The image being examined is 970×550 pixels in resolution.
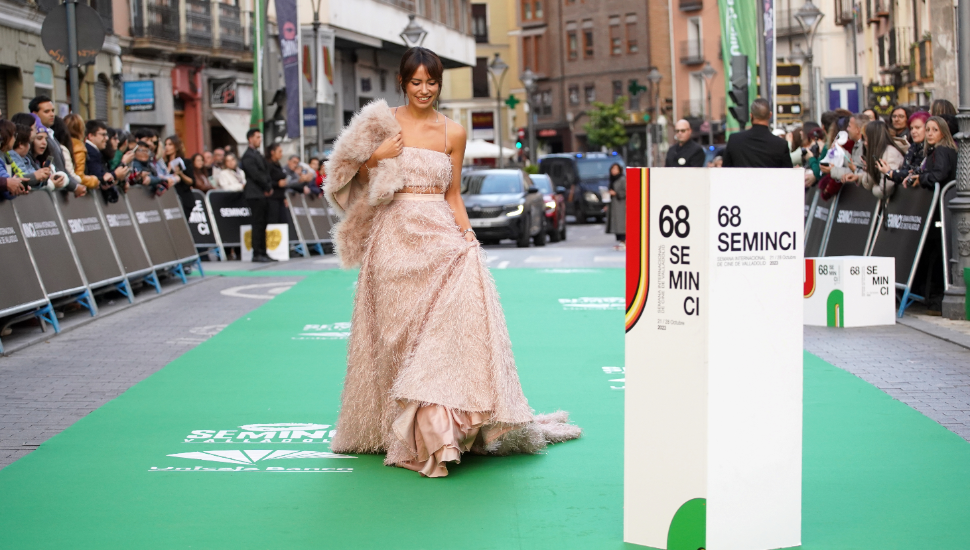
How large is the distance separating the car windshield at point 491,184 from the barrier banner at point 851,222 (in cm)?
1207

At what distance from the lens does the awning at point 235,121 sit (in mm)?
38062

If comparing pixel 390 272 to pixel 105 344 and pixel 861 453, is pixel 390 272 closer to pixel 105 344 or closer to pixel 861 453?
pixel 861 453

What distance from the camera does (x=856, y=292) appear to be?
10.9 meters

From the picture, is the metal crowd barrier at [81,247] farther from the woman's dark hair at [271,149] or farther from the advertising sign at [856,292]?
the advertising sign at [856,292]

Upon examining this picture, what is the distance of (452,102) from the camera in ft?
269

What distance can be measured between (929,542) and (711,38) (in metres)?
77.5

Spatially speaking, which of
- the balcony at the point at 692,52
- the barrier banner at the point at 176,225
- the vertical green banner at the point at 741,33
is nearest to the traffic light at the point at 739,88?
the vertical green banner at the point at 741,33

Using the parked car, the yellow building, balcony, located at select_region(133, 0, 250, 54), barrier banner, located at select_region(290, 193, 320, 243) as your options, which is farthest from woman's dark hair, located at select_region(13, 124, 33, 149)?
the yellow building

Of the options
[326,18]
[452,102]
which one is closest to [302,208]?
[326,18]

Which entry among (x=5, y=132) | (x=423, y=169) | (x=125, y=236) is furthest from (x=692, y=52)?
(x=423, y=169)

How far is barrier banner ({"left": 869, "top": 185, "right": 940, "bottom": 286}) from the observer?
37.1 ft

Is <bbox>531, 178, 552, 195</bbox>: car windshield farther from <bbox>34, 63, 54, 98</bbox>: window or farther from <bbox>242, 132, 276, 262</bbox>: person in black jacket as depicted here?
<bbox>34, 63, 54, 98</bbox>: window

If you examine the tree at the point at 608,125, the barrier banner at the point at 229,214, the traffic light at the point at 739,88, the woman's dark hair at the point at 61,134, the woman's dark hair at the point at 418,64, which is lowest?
the barrier banner at the point at 229,214

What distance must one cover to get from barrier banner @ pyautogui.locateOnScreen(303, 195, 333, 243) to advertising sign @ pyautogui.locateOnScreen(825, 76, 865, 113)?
10025 millimetres
